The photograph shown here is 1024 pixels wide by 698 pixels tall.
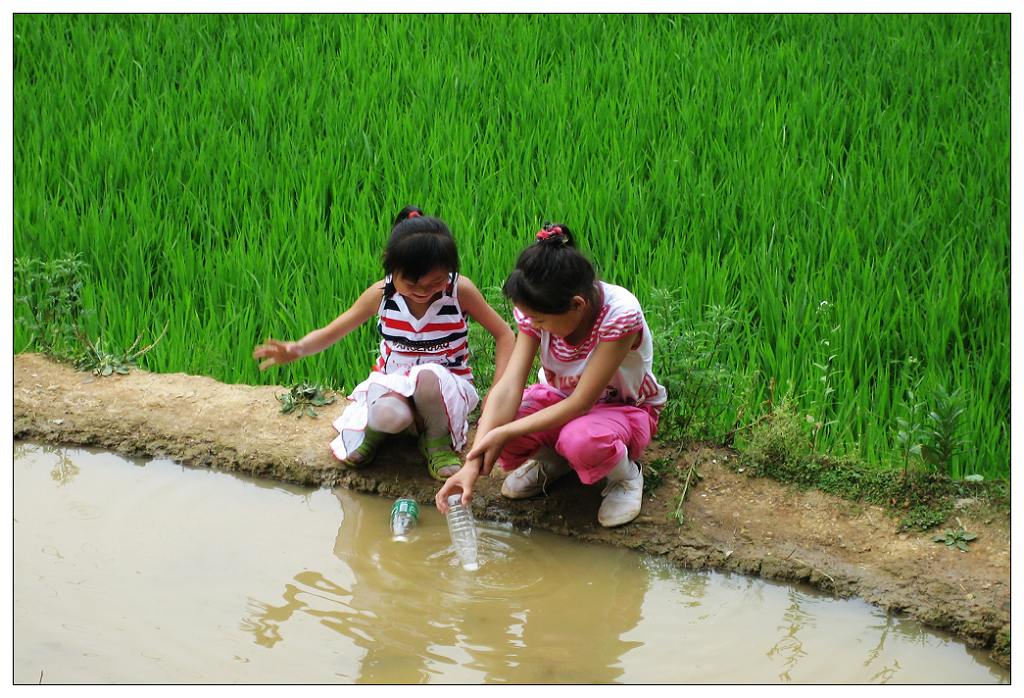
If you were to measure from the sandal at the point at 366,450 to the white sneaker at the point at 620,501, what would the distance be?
0.74 m

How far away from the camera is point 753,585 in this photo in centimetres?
310

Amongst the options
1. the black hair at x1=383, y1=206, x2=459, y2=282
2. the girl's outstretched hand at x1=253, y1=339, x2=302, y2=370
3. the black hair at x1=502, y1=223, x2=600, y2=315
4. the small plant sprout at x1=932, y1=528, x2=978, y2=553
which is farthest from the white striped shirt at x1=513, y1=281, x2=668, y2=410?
the small plant sprout at x1=932, y1=528, x2=978, y2=553

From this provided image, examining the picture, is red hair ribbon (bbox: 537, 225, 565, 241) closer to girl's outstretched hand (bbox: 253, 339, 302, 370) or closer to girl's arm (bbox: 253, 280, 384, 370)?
girl's arm (bbox: 253, 280, 384, 370)

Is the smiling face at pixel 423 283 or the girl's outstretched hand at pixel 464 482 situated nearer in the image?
the girl's outstretched hand at pixel 464 482

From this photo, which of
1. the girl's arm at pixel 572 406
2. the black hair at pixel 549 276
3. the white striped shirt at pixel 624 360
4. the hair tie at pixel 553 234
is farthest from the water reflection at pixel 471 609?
the hair tie at pixel 553 234

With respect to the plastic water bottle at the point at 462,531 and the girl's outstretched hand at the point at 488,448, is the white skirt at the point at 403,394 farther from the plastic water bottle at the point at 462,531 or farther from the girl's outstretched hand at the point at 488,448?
the girl's outstretched hand at the point at 488,448

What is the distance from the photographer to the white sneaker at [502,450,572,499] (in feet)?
11.2

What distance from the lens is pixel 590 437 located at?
3148mm

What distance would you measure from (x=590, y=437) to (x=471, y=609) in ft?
1.86

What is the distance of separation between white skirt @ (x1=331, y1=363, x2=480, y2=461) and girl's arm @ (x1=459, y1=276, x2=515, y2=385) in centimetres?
13

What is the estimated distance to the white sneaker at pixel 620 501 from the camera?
329cm

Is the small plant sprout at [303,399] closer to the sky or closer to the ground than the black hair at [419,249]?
closer to the ground

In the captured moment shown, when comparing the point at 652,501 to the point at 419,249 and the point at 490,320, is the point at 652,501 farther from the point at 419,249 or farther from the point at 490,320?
the point at 419,249

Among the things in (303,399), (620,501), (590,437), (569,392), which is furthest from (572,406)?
(303,399)
